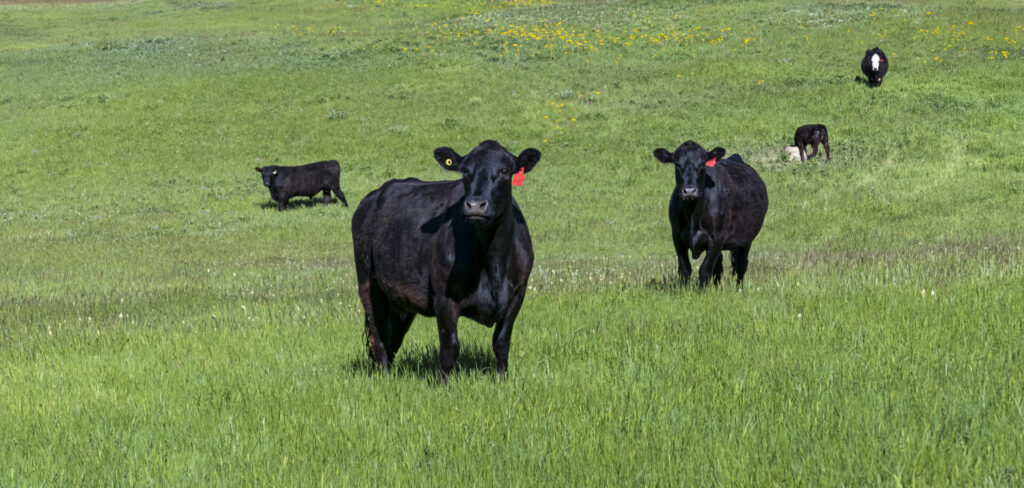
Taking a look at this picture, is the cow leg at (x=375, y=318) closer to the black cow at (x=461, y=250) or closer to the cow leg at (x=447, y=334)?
the black cow at (x=461, y=250)

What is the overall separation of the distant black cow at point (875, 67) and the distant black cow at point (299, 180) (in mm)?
19572

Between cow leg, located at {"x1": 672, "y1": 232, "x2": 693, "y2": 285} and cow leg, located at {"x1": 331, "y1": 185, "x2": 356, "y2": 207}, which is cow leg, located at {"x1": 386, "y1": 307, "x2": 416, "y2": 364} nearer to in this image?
cow leg, located at {"x1": 672, "y1": 232, "x2": 693, "y2": 285}

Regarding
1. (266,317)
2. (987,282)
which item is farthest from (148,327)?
(987,282)

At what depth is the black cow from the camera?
635 cm

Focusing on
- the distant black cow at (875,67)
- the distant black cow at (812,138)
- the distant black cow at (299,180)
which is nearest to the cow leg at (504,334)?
the distant black cow at (299,180)

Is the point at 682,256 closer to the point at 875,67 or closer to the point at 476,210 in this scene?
the point at 476,210

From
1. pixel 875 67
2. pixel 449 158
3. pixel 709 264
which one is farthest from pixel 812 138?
pixel 449 158

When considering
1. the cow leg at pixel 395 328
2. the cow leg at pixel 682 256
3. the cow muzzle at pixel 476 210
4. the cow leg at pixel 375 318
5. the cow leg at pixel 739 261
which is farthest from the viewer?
the cow leg at pixel 739 261

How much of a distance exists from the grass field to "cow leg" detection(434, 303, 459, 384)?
0.17 meters

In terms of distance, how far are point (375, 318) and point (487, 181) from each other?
213 cm

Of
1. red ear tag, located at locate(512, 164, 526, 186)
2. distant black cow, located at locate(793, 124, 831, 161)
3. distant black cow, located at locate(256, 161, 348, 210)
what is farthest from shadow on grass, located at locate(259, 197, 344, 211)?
red ear tag, located at locate(512, 164, 526, 186)

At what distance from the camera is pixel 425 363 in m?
7.75

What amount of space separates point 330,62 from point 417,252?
130 ft

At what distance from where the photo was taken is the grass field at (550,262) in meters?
5.07
